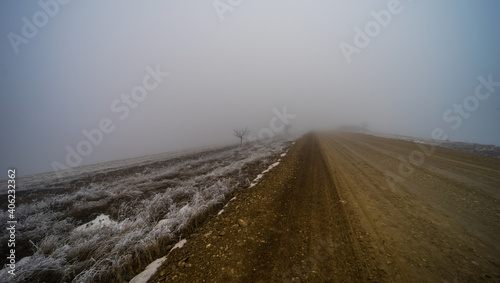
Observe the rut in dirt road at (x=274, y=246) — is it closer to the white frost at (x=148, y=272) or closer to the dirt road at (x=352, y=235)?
the dirt road at (x=352, y=235)

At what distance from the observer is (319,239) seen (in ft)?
11.5

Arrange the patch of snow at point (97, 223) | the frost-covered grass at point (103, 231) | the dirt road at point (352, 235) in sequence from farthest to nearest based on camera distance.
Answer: the patch of snow at point (97, 223) → the frost-covered grass at point (103, 231) → the dirt road at point (352, 235)

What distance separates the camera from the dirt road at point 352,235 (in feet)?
8.99

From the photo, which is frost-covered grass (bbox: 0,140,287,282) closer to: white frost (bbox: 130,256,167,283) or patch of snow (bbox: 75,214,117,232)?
patch of snow (bbox: 75,214,117,232)

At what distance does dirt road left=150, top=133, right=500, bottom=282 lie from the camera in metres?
2.74

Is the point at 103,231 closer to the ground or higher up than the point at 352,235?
higher up

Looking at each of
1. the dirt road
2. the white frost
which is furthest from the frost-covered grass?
the dirt road

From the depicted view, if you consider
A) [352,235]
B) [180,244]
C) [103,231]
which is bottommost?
[352,235]

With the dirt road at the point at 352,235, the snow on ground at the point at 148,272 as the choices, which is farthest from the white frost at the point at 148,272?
the dirt road at the point at 352,235

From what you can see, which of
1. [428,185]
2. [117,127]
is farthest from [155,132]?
[428,185]

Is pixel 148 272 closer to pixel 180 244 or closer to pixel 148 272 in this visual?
pixel 148 272

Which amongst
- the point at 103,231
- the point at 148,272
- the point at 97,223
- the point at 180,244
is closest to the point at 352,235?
the point at 180,244

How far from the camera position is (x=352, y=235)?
360 cm

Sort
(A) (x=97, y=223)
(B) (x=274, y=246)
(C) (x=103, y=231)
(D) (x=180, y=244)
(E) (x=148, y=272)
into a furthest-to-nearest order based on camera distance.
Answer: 1. (A) (x=97, y=223)
2. (C) (x=103, y=231)
3. (D) (x=180, y=244)
4. (B) (x=274, y=246)
5. (E) (x=148, y=272)
